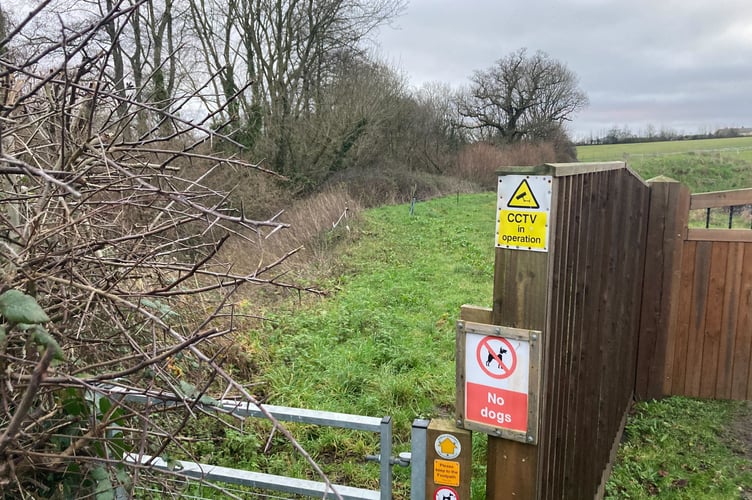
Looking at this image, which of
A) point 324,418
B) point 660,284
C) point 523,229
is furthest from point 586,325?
point 660,284

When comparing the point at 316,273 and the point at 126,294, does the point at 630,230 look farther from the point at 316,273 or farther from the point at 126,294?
the point at 316,273

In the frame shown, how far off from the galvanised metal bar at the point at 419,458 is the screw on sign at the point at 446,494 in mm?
57

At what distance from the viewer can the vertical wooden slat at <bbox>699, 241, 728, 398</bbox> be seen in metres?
4.89

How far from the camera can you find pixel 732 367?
491 cm

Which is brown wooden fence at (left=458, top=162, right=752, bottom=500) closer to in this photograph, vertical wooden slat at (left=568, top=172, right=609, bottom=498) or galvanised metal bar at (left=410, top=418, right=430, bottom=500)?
vertical wooden slat at (left=568, top=172, right=609, bottom=498)

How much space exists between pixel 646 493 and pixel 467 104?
1279 inches

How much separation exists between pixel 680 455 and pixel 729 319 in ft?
5.03

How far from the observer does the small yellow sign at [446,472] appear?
2.16 metres

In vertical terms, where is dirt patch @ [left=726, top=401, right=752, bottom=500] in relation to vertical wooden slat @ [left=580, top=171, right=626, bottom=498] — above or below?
below

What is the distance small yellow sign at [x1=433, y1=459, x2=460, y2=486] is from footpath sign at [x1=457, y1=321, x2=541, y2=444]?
171mm

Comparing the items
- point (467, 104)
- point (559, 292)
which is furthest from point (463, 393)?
point (467, 104)

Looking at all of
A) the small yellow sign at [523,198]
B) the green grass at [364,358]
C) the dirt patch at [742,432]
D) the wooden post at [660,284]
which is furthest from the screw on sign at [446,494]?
the wooden post at [660,284]

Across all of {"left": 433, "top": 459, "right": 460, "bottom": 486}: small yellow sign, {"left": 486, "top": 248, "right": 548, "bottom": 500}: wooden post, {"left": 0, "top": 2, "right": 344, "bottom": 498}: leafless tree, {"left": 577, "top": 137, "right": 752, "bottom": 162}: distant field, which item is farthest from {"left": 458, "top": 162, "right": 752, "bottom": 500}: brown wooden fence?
{"left": 577, "top": 137, "right": 752, "bottom": 162}: distant field

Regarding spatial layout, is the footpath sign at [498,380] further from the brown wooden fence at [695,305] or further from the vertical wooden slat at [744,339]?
the vertical wooden slat at [744,339]
